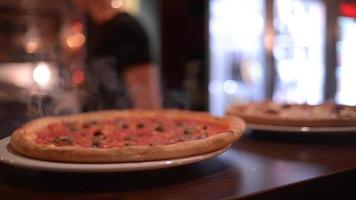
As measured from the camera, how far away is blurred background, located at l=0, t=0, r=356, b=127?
2664 mm

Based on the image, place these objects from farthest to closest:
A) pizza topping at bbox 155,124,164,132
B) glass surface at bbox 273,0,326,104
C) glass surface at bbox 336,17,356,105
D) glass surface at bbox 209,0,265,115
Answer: glass surface at bbox 273,0,326,104 → glass surface at bbox 336,17,356,105 → glass surface at bbox 209,0,265,115 → pizza topping at bbox 155,124,164,132

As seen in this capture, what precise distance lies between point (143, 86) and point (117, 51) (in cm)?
20

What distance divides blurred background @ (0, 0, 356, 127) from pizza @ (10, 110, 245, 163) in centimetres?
120

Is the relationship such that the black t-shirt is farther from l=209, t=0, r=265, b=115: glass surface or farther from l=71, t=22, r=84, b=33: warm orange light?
l=209, t=0, r=265, b=115: glass surface

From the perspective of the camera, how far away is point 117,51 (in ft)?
6.42

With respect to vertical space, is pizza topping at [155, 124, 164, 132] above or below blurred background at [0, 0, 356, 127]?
below

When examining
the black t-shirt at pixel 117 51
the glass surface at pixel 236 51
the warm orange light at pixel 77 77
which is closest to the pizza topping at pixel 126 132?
the black t-shirt at pixel 117 51

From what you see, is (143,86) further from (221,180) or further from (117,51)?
(221,180)

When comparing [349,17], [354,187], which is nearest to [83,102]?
[354,187]

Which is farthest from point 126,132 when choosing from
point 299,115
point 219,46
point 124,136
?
point 219,46

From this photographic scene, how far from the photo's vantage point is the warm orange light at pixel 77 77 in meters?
1.96

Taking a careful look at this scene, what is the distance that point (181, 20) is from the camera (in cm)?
357

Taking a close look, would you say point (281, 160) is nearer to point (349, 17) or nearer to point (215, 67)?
point (215, 67)

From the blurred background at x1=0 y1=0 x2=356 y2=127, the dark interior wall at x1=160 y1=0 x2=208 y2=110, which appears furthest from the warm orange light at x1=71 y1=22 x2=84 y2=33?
the dark interior wall at x1=160 y1=0 x2=208 y2=110
